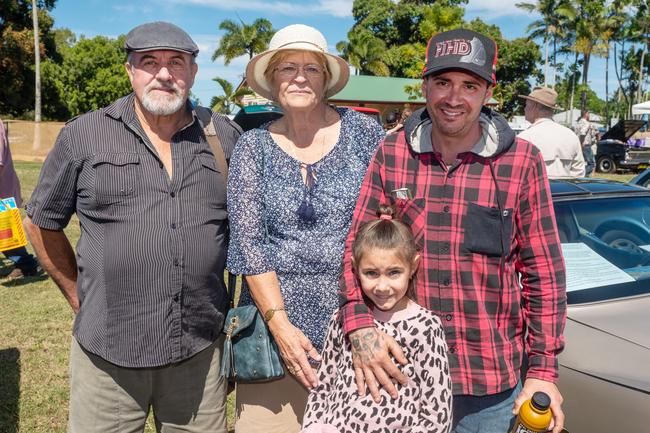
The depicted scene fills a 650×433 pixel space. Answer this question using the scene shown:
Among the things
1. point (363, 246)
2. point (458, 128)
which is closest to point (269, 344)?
point (363, 246)

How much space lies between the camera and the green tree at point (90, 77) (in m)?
42.1

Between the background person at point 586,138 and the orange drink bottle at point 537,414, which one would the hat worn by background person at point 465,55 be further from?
the background person at point 586,138

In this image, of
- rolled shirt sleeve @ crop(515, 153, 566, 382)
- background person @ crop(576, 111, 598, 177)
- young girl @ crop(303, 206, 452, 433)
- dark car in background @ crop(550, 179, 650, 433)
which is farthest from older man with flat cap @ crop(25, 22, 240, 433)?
background person @ crop(576, 111, 598, 177)

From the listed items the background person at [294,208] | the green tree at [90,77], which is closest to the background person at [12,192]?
the background person at [294,208]

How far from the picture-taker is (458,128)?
1.92m

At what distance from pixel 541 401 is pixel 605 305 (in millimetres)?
1018

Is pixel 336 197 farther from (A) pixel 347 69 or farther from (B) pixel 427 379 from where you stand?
(B) pixel 427 379

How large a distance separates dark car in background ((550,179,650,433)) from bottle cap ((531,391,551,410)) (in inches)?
20.0

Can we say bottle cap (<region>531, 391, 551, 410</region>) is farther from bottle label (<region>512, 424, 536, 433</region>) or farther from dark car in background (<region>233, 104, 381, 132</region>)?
dark car in background (<region>233, 104, 381, 132</region>)

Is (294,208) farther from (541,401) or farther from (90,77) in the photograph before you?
(90,77)

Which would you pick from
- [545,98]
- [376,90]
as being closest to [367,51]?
[376,90]

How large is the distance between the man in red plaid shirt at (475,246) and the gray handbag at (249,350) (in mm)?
413

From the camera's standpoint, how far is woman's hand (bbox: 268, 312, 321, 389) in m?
2.12

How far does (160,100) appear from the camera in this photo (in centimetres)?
227
